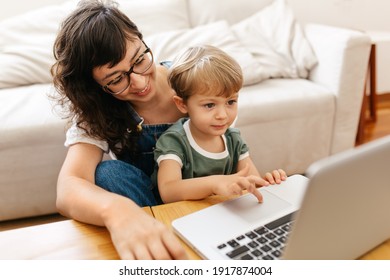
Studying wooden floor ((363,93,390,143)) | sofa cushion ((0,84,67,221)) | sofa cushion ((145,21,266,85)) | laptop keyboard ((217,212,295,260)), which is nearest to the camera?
laptop keyboard ((217,212,295,260))

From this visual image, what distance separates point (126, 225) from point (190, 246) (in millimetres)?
109

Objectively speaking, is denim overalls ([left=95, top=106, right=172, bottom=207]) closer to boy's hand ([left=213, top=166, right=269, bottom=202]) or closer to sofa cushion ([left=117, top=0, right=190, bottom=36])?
boy's hand ([left=213, top=166, right=269, bottom=202])

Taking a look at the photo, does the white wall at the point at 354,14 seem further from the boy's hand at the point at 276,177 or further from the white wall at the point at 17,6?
the boy's hand at the point at 276,177

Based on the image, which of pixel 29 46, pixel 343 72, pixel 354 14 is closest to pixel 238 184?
pixel 343 72

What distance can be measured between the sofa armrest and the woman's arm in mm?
1339

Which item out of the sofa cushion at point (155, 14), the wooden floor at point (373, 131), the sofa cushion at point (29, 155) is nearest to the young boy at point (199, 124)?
the sofa cushion at point (29, 155)

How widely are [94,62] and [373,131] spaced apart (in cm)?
208

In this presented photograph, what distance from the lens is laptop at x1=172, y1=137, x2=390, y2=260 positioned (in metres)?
0.41

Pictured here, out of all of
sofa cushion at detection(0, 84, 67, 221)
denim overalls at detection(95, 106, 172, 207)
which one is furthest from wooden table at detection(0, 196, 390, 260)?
sofa cushion at detection(0, 84, 67, 221)

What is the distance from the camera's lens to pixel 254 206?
68 cm

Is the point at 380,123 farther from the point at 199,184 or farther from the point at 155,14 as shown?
the point at 199,184

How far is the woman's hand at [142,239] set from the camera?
553 millimetres
